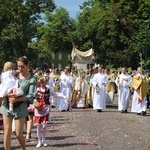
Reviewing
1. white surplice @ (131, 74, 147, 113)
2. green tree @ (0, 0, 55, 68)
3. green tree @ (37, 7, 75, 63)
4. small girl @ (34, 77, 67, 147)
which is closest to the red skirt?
small girl @ (34, 77, 67, 147)

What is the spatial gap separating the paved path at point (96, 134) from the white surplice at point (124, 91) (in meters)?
2.98

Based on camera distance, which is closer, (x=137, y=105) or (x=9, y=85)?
(x=9, y=85)

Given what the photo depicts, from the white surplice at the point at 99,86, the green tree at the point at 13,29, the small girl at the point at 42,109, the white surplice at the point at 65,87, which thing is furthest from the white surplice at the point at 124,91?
the green tree at the point at 13,29

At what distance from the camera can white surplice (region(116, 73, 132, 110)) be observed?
19.8m

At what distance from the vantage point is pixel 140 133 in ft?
42.2

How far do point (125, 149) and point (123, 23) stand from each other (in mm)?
37711

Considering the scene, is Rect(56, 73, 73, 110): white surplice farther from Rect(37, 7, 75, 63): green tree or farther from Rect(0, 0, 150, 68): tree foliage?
Rect(37, 7, 75, 63): green tree

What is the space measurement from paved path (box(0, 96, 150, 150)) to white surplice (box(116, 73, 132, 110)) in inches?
117

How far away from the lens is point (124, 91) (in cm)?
2008

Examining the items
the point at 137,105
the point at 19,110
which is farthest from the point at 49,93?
the point at 137,105

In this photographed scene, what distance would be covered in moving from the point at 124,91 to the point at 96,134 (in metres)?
7.85

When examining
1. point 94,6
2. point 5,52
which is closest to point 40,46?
point 5,52

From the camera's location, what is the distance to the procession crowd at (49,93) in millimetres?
8688

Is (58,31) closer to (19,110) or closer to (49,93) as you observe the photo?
(49,93)
